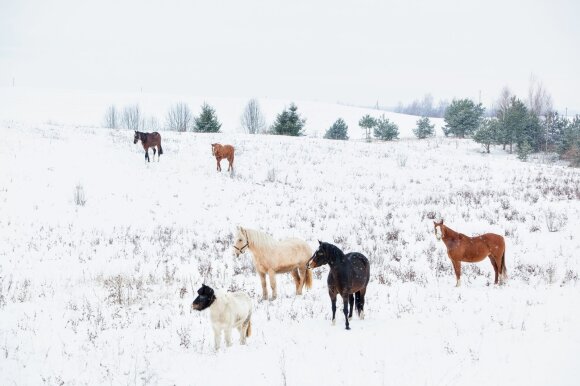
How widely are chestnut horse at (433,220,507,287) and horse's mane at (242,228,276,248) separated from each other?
12.3 feet

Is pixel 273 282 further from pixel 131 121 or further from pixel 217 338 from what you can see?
pixel 131 121

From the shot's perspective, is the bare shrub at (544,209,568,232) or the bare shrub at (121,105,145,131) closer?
the bare shrub at (544,209,568,232)

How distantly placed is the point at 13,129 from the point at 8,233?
14570mm

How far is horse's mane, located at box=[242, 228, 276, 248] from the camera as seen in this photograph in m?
7.88

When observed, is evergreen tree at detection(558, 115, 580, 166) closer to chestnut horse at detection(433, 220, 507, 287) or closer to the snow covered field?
the snow covered field

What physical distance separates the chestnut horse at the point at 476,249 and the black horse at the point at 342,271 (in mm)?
2796

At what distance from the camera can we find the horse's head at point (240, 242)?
25.0ft

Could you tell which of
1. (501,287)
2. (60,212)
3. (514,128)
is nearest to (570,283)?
(501,287)

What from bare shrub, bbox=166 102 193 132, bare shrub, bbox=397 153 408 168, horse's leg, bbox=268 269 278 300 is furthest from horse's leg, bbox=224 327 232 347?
bare shrub, bbox=166 102 193 132

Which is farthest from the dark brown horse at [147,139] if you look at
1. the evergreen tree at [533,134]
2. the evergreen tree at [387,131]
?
the evergreen tree at [533,134]

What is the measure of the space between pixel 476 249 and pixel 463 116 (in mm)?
49157

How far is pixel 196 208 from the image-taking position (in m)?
17.0

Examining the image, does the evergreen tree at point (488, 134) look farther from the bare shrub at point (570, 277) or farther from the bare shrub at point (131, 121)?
the bare shrub at point (131, 121)

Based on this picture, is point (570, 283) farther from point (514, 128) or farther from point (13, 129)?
point (514, 128)
